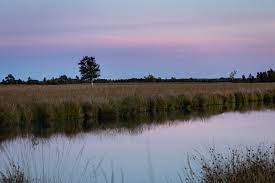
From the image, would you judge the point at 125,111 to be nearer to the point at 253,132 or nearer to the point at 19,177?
the point at 253,132

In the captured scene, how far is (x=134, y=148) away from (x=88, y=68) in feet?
166

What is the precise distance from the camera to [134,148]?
556 inches

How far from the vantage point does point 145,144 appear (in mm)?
15031

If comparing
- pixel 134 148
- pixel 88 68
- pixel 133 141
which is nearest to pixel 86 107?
pixel 133 141

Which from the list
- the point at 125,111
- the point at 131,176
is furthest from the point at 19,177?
the point at 125,111

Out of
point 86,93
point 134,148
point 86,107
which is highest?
point 86,93

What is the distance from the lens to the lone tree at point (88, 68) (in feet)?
210

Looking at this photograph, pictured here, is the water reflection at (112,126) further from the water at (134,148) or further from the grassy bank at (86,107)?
the grassy bank at (86,107)

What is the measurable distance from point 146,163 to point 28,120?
961 centimetres

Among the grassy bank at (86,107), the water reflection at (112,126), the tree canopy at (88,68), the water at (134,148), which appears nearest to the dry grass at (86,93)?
the grassy bank at (86,107)

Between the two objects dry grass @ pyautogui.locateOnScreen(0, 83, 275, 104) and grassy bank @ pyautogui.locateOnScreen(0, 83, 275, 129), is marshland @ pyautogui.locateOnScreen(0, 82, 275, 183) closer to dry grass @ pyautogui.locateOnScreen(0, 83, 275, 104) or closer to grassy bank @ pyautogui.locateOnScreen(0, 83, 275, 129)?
grassy bank @ pyautogui.locateOnScreen(0, 83, 275, 129)

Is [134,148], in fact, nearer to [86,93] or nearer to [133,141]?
[133,141]

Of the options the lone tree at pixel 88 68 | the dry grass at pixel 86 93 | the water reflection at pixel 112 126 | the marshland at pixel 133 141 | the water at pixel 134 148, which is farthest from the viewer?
the lone tree at pixel 88 68

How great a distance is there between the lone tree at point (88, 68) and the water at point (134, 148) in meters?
42.6
